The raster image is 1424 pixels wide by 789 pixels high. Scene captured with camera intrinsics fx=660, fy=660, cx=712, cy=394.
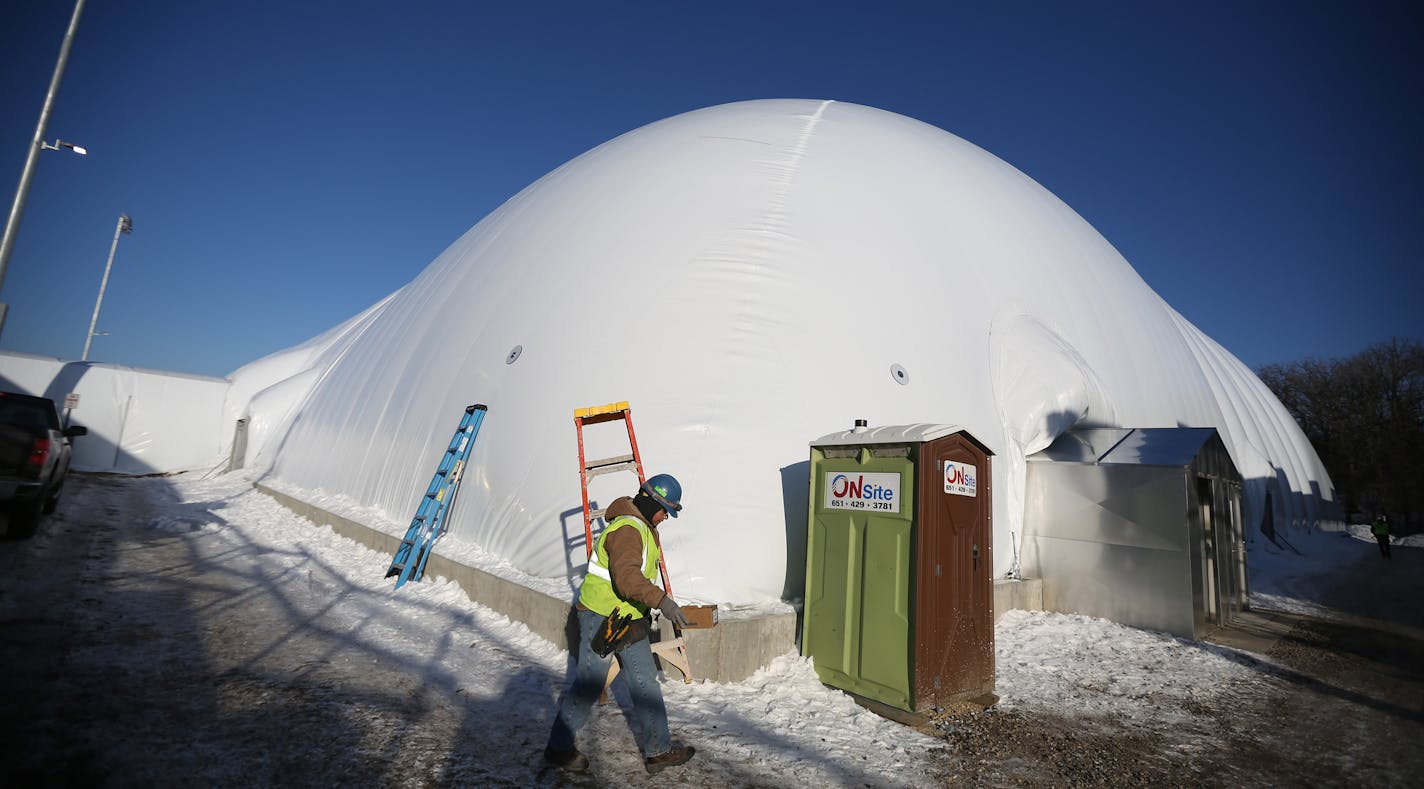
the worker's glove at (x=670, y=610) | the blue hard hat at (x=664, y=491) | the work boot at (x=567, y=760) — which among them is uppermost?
the blue hard hat at (x=664, y=491)

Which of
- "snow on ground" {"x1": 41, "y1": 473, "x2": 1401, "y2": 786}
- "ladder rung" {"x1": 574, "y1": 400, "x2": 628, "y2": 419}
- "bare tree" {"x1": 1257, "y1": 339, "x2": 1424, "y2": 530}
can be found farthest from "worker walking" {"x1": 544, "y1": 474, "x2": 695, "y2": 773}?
"bare tree" {"x1": 1257, "y1": 339, "x2": 1424, "y2": 530}

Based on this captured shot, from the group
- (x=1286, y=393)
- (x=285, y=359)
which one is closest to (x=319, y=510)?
(x=285, y=359)

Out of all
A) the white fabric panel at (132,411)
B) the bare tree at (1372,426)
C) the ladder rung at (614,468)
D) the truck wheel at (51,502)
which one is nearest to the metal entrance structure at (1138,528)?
the ladder rung at (614,468)

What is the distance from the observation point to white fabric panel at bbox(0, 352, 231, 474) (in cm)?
2114

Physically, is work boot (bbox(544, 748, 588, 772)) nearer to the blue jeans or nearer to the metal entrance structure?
the blue jeans

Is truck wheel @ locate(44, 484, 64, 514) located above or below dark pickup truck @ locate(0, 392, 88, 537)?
below

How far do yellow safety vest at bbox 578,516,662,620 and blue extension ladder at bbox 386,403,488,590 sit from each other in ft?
15.0

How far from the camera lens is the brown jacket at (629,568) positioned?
3516 millimetres

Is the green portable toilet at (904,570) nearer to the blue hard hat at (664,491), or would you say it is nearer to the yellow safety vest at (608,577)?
the blue hard hat at (664,491)

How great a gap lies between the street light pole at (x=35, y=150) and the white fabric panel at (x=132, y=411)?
14456mm

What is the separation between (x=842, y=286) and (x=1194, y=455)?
453 centimetres

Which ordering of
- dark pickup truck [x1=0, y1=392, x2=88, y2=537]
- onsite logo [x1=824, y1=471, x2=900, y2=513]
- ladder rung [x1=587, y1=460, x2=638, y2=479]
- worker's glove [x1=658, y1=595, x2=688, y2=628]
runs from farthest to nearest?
1. dark pickup truck [x1=0, y1=392, x2=88, y2=537]
2. ladder rung [x1=587, y1=460, x2=638, y2=479]
3. onsite logo [x1=824, y1=471, x2=900, y2=513]
4. worker's glove [x1=658, y1=595, x2=688, y2=628]

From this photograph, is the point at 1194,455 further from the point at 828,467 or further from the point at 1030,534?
the point at 828,467

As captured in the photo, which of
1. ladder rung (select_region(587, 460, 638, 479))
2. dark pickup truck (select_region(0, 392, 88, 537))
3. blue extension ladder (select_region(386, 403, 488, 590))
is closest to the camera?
ladder rung (select_region(587, 460, 638, 479))
